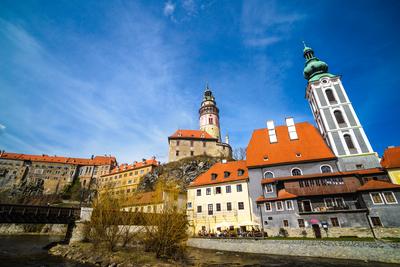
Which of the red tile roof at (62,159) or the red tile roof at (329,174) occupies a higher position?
the red tile roof at (62,159)

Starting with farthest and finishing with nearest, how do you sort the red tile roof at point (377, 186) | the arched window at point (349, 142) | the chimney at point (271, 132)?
the chimney at point (271, 132)
the arched window at point (349, 142)
the red tile roof at point (377, 186)

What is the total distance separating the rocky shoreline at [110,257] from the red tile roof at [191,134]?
144 ft

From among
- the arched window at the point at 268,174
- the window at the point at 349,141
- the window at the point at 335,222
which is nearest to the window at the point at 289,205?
the window at the point at 335,222

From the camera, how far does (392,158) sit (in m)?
23.8

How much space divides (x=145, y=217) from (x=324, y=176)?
22.0 metres

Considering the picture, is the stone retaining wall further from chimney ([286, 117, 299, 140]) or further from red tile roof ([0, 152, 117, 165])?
red tile roof ([0, 152, 117, 165])

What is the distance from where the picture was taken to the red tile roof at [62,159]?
78.6 m

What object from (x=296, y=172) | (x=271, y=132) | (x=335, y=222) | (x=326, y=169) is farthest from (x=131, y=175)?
(x=335, y=222)

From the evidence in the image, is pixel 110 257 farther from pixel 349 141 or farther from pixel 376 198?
pixel 349 141

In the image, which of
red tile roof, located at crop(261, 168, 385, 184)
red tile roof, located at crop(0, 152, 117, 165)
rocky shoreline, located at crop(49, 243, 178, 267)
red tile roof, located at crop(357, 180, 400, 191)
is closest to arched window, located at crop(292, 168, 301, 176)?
red tile roof, located at crop(261, 168, 385, 184)

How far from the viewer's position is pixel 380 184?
67.9 ft

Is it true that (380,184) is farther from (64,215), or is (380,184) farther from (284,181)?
(64,215)

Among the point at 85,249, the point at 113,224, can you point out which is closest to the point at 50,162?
the point at 85,249

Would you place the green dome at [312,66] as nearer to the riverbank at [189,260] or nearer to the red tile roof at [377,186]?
the red tile roof at [377,186]
